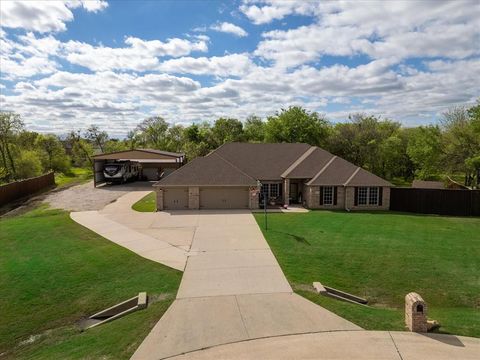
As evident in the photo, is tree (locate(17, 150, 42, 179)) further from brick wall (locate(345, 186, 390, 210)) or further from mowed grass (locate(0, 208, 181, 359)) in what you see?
brick wall (locate(345, 186, 390, 210))

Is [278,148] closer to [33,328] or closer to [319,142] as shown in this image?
[319,142]

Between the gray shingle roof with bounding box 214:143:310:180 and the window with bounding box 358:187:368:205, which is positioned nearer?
the window with bounding box 358:187:368:205

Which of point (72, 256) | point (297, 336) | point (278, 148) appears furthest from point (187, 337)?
point (278, 148)

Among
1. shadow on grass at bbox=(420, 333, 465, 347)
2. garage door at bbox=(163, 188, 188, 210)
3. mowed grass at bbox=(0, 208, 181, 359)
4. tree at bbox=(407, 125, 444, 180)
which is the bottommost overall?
mowed grass at bbox=(0, 208, 181, 359)

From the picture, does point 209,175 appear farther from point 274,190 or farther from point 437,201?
point 437,201

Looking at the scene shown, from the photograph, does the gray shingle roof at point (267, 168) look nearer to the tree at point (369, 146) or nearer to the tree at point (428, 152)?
the tree at point (428, 152)

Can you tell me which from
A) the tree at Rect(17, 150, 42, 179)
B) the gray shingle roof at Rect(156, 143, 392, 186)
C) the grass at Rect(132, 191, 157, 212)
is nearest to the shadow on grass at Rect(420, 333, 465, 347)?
the gray shingle roof at Rect(156, 143, 392, 186)
